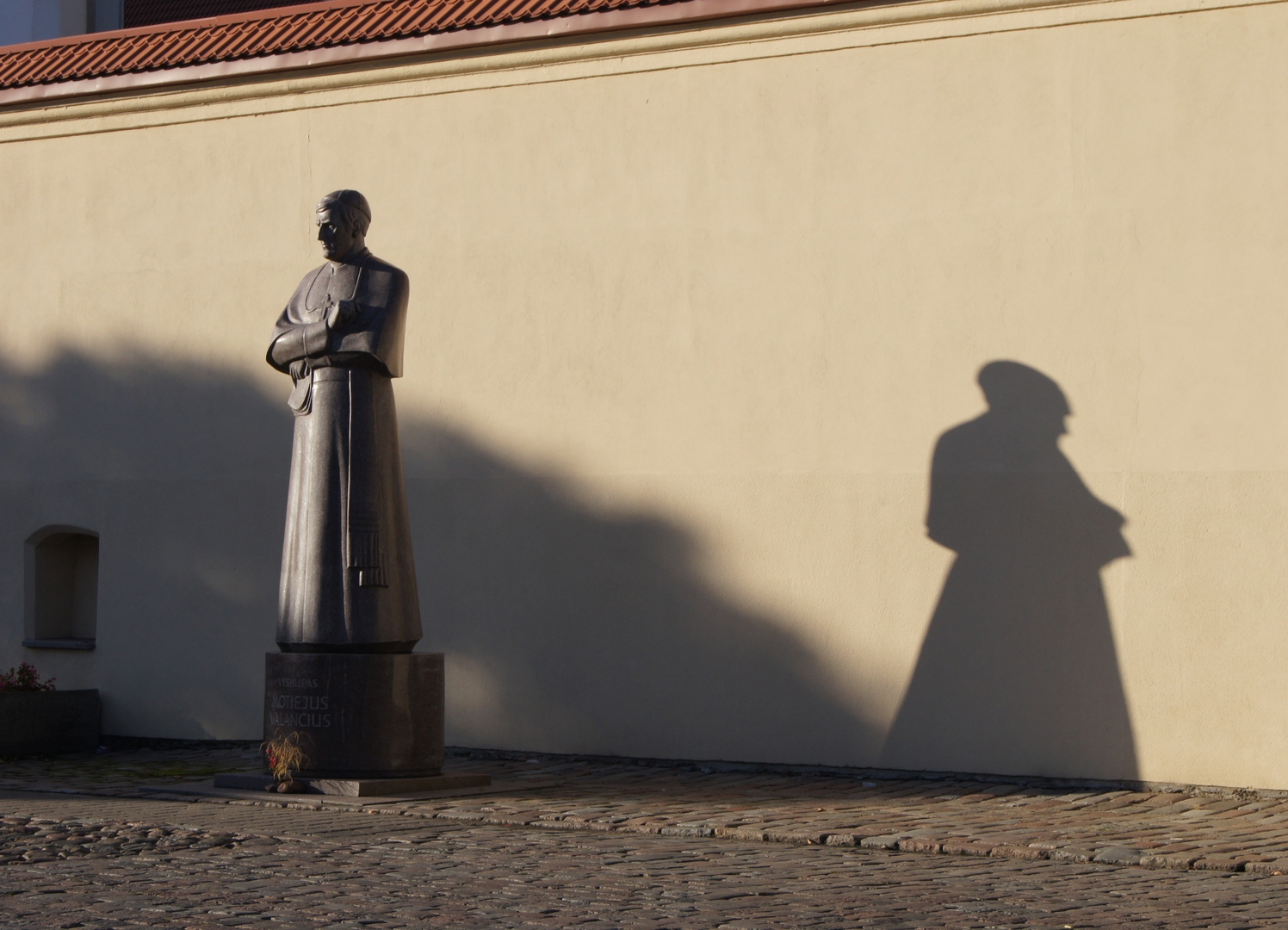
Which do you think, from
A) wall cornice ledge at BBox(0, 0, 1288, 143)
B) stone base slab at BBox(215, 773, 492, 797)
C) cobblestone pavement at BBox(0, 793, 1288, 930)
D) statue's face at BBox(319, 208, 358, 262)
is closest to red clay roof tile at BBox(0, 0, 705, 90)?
wall cornice ledge at BBox(0, 0, 1288, 143)

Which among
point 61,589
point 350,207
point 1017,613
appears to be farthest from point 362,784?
point 61,589

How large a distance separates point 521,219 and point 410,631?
3.48 metres

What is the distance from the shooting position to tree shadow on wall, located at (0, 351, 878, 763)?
32.7 feet

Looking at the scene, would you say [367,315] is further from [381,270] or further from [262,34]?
[262,34]

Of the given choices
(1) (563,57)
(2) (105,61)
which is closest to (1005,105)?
(1) (563,57)

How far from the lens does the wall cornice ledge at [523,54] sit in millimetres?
9438

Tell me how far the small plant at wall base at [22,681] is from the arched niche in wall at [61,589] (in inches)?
25.0

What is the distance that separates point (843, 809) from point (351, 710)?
2.55 m

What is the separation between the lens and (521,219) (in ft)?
34.9

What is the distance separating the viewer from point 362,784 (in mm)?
7938

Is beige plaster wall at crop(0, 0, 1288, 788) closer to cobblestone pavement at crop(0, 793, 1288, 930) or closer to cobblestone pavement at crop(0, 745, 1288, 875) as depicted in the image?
cobblestone pavement at crop(0, 745, 1288, 875)

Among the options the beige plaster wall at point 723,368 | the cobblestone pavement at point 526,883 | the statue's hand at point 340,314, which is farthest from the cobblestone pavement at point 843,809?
the statue's hand at point 340,314

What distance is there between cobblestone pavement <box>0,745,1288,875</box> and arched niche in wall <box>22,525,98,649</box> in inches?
82.1

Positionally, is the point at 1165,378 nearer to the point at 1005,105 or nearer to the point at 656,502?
the point at 1005,105
